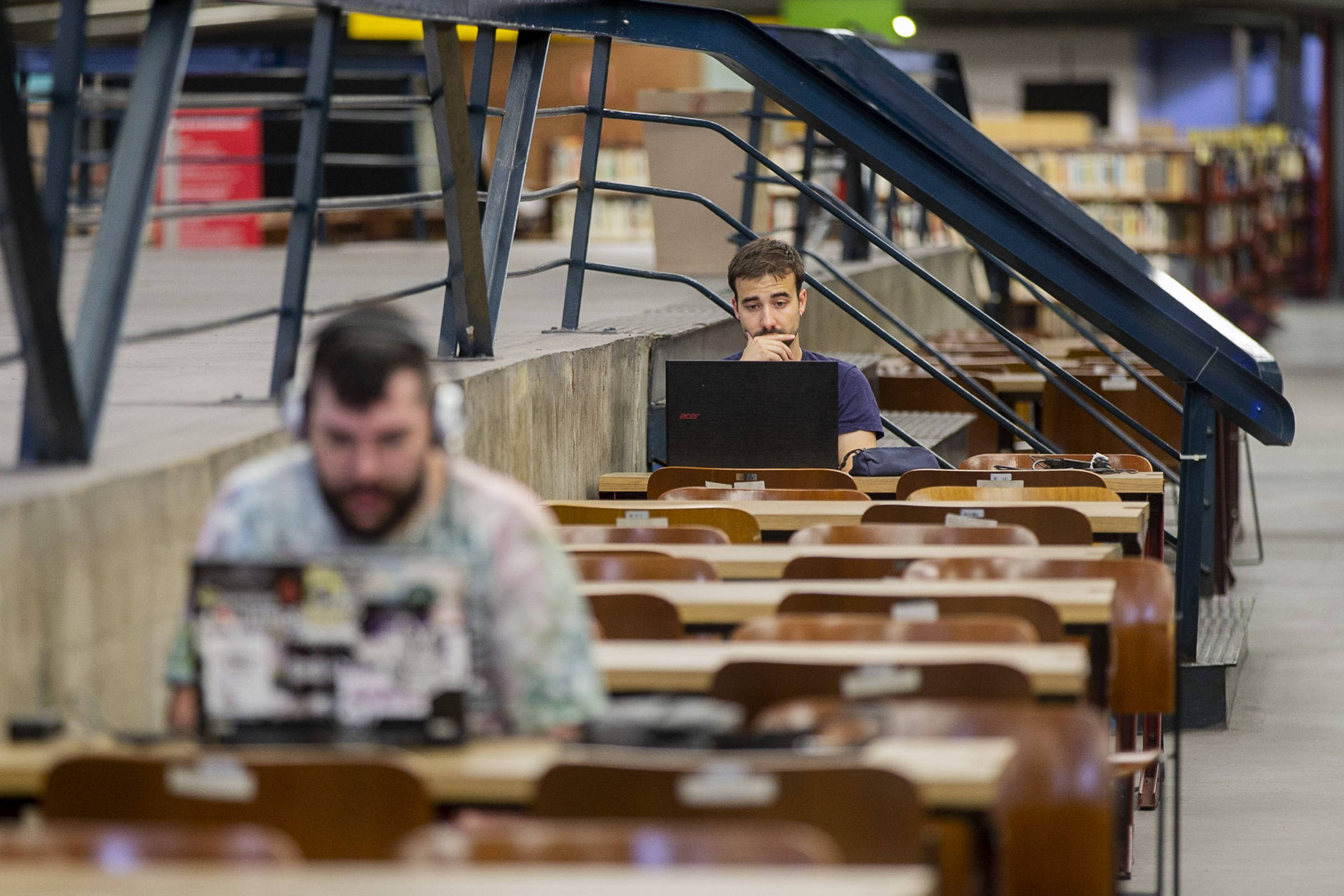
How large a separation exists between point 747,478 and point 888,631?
2.13 metres

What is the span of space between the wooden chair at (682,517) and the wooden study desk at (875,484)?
589 millimetres

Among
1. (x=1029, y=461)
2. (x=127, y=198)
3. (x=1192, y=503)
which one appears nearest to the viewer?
(x=127, y=198)

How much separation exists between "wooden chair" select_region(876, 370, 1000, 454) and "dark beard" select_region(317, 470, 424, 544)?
18.6ft

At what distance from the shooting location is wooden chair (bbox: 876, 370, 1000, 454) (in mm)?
7953

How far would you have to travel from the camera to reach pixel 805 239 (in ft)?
25.8

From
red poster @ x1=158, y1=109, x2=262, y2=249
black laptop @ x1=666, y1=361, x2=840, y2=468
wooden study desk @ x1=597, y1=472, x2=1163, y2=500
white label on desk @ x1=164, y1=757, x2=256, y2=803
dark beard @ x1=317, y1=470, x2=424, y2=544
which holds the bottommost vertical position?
white label on desk @ x1=164, y1=757, x2=256, y2=803

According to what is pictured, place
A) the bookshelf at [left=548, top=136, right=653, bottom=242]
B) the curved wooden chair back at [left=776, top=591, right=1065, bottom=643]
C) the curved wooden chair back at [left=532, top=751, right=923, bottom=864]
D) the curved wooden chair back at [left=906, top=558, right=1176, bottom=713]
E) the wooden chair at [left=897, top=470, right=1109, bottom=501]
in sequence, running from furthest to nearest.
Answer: the bookshelf at [left=548, top=136, right=653, bottom=242], the wooden chair at [left=897, top=470, right=1109, bottom=501], the curved wooden chair back at [left=906, top=558, right=1176, bottom=713], the curved wooden chair back at [left=776, top=591, right=1065, bottom=643], the curved wooden chair back at [left=532, top=751, right=923, bottom=864]

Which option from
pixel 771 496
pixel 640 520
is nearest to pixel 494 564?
pixel 640 520

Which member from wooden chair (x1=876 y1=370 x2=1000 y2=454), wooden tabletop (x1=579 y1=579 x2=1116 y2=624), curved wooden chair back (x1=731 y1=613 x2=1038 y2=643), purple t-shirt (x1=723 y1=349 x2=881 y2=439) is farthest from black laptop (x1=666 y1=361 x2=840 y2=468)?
wooden chair (x1=876 y1=370 x2=1000 y2=454)

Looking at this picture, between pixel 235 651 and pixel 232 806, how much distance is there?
206mm

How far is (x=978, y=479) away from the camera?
4789mm

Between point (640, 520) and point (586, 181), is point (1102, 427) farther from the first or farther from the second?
point (640, 520)

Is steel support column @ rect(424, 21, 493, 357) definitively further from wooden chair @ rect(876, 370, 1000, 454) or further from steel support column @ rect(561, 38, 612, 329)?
wooden chair @ rect(876, 370, 1000, 454)

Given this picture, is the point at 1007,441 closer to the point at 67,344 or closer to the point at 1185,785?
the point at 1185,785
